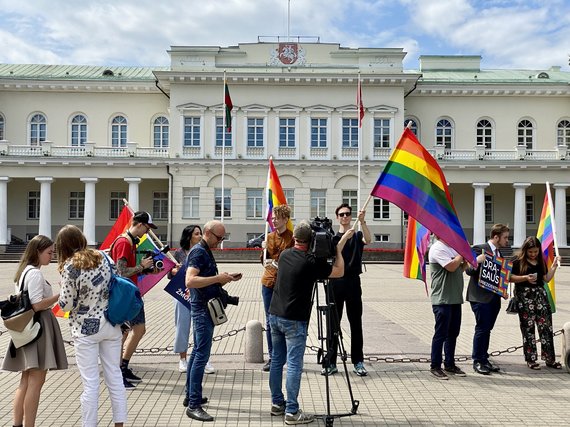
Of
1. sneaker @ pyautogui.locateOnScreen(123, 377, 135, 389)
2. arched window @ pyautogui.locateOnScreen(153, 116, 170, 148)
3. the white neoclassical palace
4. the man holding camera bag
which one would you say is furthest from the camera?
arched window @ pyautogui.locateOnScreen(153, 116, 170, 148)

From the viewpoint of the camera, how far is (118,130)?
46.5 metres

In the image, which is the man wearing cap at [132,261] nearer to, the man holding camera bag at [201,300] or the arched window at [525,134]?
the man holding camera bag at [201,300]

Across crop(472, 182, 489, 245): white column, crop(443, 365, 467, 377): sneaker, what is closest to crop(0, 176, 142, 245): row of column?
crop(472, 182, 489, 245): white column

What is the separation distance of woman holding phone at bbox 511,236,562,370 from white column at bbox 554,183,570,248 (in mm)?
37161

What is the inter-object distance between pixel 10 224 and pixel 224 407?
43334 mm

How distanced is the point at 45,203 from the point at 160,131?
10389 millimetres

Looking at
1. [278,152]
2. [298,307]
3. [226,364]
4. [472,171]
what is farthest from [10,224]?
[298,307]

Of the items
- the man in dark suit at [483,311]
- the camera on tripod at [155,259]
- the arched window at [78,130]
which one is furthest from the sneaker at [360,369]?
the arched window at [78,130]

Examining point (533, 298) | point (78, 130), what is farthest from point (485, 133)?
point (533, 298)

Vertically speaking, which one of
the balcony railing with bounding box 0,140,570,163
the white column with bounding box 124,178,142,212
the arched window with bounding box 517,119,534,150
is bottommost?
the white column with bounding box 124,178,142,212

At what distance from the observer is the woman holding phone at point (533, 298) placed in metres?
8.66

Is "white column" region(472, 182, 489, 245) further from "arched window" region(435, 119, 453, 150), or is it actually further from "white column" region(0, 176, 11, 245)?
"white column" region(0, 176, 11, 245)

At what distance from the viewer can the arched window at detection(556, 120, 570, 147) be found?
4688 cm

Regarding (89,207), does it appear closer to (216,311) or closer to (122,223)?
(122,223)
